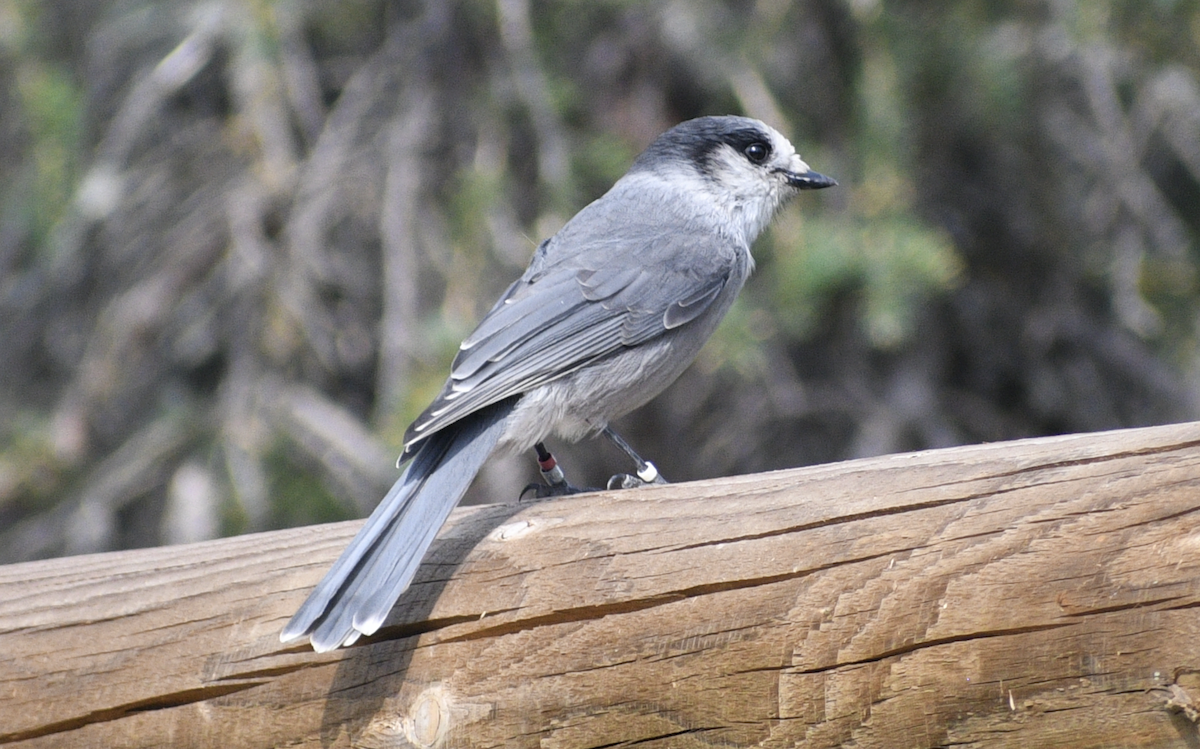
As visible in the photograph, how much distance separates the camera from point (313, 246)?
3.94m

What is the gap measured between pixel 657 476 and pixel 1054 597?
1.30m

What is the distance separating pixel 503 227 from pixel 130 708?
83.5 inches

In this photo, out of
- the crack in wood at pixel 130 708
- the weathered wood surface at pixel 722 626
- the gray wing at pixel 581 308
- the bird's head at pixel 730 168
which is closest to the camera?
the weathered wood surface at pixel 722 626

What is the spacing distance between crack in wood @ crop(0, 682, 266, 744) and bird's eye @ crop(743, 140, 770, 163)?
2083 millimetres

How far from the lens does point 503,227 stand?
3594 mm

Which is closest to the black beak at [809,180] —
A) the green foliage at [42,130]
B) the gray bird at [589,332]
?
the gray bird at [589,332]

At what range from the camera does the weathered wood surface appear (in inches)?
57.4

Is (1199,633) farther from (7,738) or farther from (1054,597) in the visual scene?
(7,738)

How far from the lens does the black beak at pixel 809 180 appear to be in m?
3.10

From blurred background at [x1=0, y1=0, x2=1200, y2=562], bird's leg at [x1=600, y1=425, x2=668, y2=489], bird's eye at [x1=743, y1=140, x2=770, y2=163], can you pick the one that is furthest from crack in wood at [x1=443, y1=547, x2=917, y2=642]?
bird's eye at [x1=743, y1=140, x2=770, y2=163]

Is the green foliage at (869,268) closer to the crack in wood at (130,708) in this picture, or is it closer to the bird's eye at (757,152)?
the bird's eye at (757,152)

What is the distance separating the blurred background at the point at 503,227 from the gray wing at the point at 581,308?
397mm

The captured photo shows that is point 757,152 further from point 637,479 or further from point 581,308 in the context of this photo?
point 637,479

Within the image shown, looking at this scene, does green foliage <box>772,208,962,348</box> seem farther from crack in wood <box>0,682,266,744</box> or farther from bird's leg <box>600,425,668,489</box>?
crack in wood <box>0,682,266,744</box>
